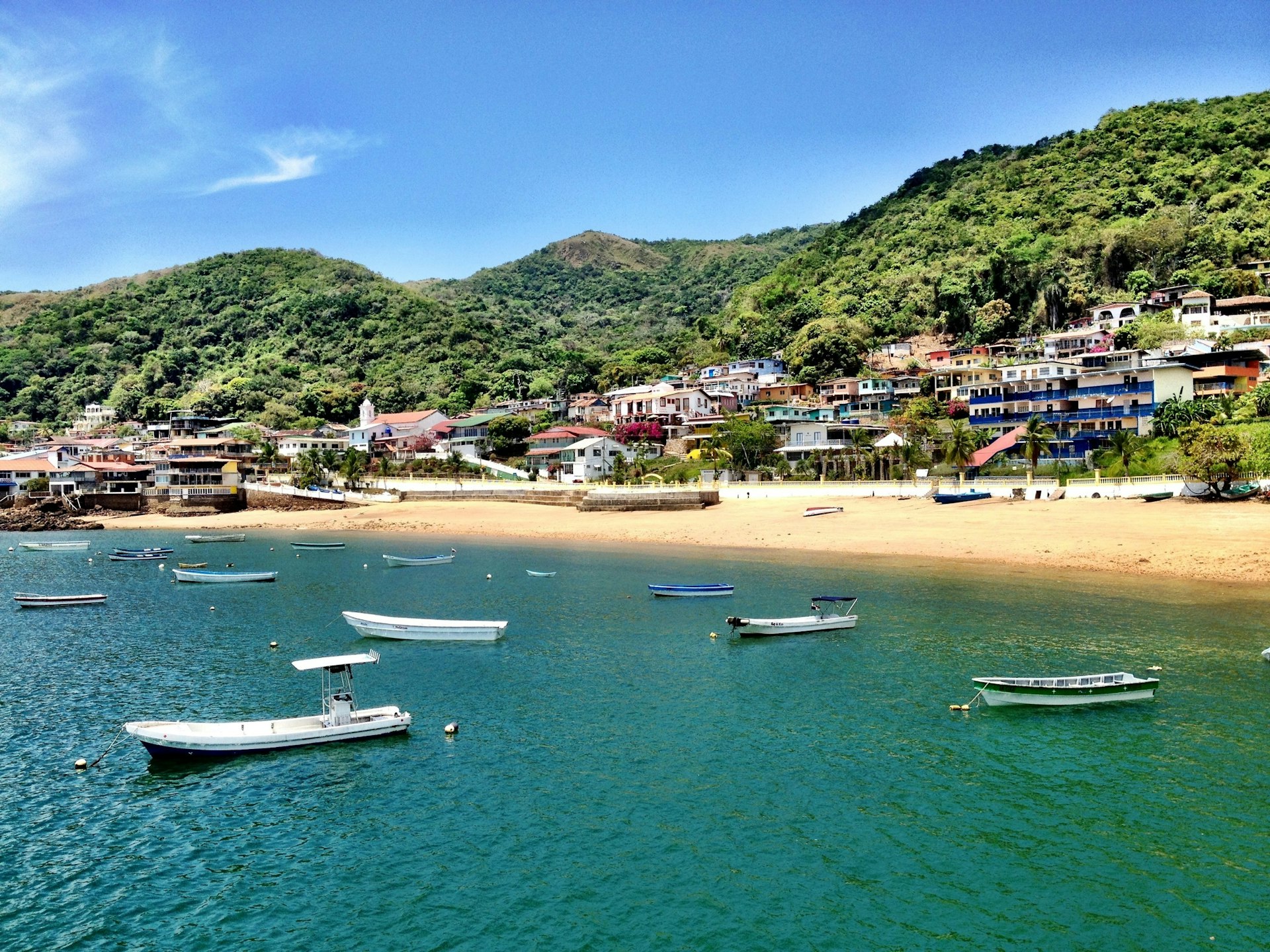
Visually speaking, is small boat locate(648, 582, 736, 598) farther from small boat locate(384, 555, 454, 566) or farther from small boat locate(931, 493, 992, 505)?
small boat locate(931, 493, 992, 505)

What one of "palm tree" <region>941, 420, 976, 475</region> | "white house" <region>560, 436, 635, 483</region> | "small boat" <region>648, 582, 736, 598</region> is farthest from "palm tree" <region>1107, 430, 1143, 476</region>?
"white house" <region>560, 436, 635, 483</region>

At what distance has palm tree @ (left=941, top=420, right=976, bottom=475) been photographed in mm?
74562

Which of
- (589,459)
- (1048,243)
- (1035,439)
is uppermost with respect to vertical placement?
(1048,243)

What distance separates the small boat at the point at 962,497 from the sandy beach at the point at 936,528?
1.10 m

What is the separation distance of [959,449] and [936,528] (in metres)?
16.0

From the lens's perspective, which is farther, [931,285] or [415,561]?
[931,285]

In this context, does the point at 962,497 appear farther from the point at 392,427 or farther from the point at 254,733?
the point at 392,427

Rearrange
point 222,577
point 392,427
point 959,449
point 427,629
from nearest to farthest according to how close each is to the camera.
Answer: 1. point 427,629
2. point 222,577
3. point 959,449
4. point 392,427

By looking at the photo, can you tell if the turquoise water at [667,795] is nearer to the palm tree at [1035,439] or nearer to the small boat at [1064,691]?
the small boat at [1064,691]

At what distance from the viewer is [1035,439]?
71.4 m

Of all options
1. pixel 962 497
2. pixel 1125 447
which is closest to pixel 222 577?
pixel 962 497

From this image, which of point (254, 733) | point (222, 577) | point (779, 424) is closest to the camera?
point (254, 733)

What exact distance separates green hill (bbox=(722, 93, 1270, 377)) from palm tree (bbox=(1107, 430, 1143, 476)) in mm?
54114

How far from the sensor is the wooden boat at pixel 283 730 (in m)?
23.7
